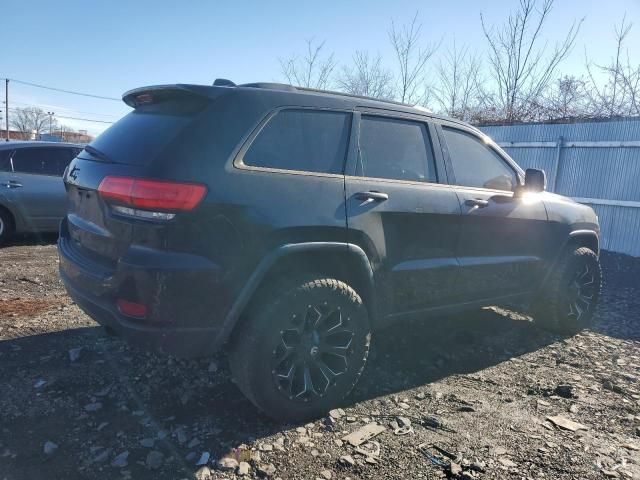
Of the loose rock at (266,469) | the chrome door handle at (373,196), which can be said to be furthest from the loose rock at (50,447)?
the chrome door handle at (373,196)

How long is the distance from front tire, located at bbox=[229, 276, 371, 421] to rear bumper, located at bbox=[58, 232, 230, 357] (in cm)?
23

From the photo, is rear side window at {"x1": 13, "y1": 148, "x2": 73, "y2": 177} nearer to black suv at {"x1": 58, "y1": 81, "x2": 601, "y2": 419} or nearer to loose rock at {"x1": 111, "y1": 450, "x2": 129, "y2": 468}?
black suv at {"x1": 58, "y1": 81, "x2": 601, "y2": 419}

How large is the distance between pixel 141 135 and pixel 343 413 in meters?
2.09

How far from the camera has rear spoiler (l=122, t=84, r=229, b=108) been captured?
9.25ft

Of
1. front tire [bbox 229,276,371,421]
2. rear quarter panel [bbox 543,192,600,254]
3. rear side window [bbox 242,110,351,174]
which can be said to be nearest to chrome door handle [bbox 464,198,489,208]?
rear quarter panel [bbox 543,192,600,254]

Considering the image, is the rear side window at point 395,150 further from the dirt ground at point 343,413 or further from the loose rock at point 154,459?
the loose rock at point 154,459

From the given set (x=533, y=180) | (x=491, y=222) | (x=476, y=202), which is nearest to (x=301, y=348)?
(x=476, y=202)

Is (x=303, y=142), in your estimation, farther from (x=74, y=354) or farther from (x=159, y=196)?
(x=74, y=354)

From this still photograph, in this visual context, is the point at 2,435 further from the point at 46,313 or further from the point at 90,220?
the point at 46,313

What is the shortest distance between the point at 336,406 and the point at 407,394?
539 millimetres

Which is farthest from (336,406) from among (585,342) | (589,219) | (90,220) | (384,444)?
(589,219)

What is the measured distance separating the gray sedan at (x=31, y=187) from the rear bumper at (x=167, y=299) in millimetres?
5671

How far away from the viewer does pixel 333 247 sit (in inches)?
115

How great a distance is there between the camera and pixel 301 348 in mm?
2936
